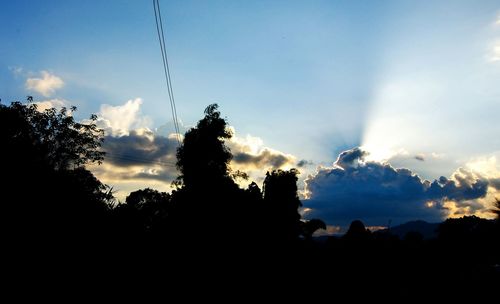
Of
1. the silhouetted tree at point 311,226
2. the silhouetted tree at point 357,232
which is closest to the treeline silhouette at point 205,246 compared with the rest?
the silhouetted tree at point 357,232

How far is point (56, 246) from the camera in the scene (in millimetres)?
13203

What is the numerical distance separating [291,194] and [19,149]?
3144cm

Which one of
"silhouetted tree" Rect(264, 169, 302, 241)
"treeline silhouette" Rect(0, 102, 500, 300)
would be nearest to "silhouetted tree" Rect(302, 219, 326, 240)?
"silhouetted tree" Rect(264, 169, 302, 241)

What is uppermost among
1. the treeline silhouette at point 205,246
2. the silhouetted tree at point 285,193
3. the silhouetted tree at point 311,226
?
the silhouetted tree at point 285,193

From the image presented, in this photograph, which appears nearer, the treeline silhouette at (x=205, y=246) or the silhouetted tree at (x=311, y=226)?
the treeline silhouette at (x=205, y=246)

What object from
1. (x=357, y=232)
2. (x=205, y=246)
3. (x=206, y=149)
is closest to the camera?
(x=205, y=246)

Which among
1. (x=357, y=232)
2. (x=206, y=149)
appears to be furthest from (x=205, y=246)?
(x=206, y=149)

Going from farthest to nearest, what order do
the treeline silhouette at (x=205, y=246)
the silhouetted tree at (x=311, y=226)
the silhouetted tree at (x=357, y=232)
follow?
the silhouetted tree at (x=311, y=226) → the silhouetted tree at (x=357, y=232) → the treeline silhouette at (x=205, y=246)

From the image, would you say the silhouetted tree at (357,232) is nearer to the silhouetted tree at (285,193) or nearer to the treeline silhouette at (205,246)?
the treeline silhouette at (205,246)

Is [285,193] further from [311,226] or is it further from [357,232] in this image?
[357,232]

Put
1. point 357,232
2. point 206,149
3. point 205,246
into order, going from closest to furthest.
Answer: point 205,246
point 357,232
point 206,149

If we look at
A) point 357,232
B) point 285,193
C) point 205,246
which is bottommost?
point 205,246

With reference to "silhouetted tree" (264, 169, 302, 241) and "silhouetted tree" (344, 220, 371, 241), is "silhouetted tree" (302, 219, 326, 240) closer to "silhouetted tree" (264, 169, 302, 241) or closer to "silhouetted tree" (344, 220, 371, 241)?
"silhouetted tree" (264, 169, 302, 241)

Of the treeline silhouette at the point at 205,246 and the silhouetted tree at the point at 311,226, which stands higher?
the silhouetted tree at the point at 311,226
